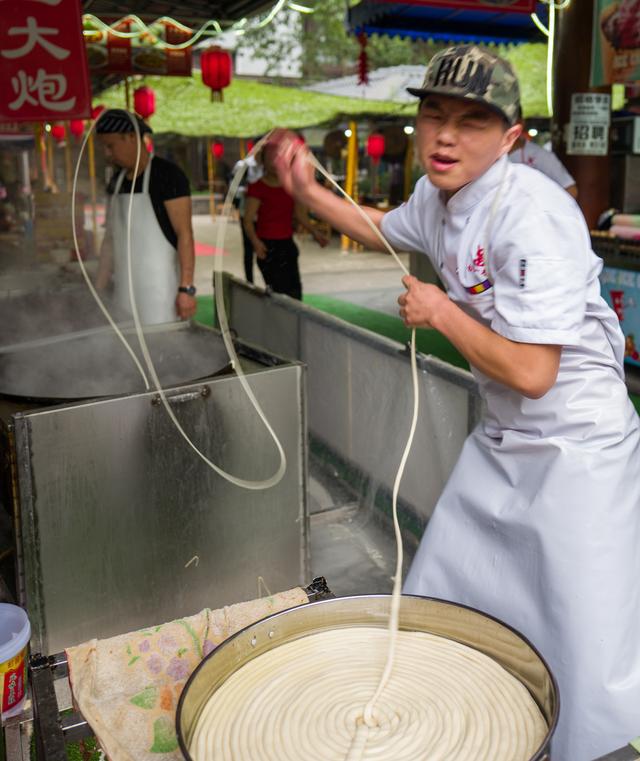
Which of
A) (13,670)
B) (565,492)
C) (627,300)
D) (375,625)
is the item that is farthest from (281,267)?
(375,625)

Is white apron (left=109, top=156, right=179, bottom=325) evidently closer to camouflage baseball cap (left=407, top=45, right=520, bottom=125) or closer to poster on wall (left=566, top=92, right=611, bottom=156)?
camouflage baseball cap (left=407, top=45, right=520, bottom=125)

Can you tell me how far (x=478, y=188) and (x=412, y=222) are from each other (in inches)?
16.2

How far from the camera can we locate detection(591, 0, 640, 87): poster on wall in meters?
5.96

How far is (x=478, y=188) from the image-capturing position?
1689 mm

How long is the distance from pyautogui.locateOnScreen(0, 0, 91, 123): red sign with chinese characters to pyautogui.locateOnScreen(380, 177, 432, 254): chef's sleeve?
146 inches

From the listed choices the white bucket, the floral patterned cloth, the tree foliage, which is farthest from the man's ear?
the tree foliage

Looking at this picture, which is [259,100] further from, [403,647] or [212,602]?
[403,647]

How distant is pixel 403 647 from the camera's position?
4.67ft

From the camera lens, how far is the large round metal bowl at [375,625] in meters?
1.23

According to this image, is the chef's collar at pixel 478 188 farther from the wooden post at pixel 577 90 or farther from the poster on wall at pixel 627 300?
the wooden post at pixel 577 90

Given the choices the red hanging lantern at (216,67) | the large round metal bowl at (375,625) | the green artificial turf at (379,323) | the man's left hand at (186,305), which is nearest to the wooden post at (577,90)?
the green artificial turf at (379,323)

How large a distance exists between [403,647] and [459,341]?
618 mm

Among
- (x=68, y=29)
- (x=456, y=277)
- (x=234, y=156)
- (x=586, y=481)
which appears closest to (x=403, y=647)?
(x=586, y=481)

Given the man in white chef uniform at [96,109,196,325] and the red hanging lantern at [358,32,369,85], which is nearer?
the man in white chef uniform at [96,109,196,325]
